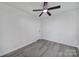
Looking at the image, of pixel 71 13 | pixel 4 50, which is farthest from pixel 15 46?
pixel 71 13

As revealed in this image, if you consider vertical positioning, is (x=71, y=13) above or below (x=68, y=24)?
above

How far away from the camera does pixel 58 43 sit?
548cm

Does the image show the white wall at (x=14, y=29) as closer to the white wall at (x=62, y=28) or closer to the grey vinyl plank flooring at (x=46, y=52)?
the grey vinyl plank flooring at (x=46, y=52)

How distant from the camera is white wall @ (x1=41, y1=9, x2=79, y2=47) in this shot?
466cm

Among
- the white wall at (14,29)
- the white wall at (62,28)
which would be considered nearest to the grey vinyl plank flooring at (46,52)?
the white wall at (14,29)

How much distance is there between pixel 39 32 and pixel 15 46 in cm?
244

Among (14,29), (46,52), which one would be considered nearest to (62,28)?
(46,52)

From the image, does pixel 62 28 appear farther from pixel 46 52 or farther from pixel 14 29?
pixel 14 29

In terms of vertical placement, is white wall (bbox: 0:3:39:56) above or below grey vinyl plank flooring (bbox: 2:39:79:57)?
above

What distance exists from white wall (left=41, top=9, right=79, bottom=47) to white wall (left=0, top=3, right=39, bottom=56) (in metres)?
1.10

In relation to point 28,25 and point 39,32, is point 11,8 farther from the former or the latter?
point 39,32

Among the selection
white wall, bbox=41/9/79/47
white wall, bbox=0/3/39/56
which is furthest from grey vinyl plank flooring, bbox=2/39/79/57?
white wall, bbox=41/9/79/47

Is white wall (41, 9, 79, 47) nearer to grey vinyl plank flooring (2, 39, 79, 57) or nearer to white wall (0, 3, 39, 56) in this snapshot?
grey vinyl plank flooring (2, 39, 79, 57)

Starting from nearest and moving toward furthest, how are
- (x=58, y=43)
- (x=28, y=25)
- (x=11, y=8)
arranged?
(x=11, y=8)
(x=28, y=25)
(x=58, y=43)
